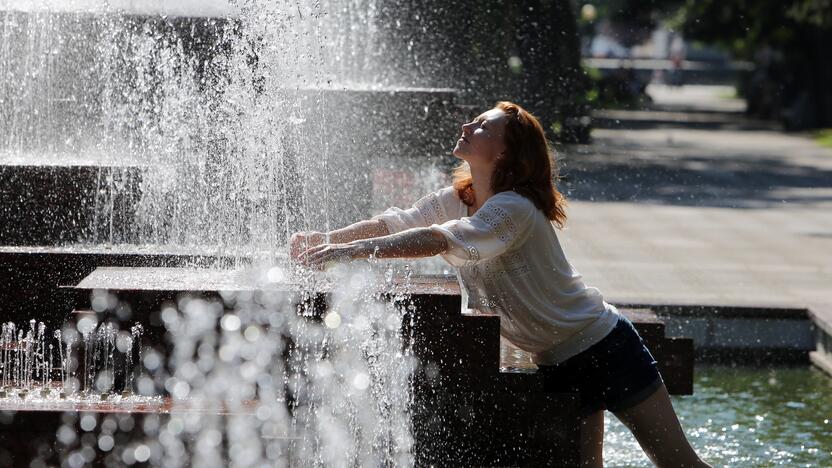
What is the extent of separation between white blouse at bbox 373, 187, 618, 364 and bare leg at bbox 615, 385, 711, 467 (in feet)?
0.82

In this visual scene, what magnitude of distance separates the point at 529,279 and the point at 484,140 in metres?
0.44

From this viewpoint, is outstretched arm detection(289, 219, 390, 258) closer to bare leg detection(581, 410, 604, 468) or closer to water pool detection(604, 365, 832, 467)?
bare leg detection(581, 410, 604, 468)

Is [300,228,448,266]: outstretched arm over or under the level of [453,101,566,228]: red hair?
under

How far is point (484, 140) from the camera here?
4.57 meters

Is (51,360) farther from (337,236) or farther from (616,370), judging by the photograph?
(616,370)

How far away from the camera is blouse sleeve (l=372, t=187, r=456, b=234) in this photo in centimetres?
480

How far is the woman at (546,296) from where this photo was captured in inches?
177

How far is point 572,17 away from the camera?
25.4 m

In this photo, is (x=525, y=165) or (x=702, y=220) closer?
(x=525, y=165)

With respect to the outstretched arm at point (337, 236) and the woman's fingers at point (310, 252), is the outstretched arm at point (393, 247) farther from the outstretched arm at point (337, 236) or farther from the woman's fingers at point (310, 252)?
the outstretched arm at point (337, 236)

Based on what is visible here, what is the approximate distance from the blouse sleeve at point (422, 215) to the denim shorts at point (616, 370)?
24.6 inches

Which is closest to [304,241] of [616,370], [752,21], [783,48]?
[616,370]

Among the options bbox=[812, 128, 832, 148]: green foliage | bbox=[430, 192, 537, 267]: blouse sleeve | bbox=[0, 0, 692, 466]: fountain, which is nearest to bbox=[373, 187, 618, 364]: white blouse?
bbox=[430, 192, 537, 267]: blouse sleeve

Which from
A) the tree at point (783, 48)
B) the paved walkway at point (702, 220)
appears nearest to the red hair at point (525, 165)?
the paved walkway at point (702, 220)
